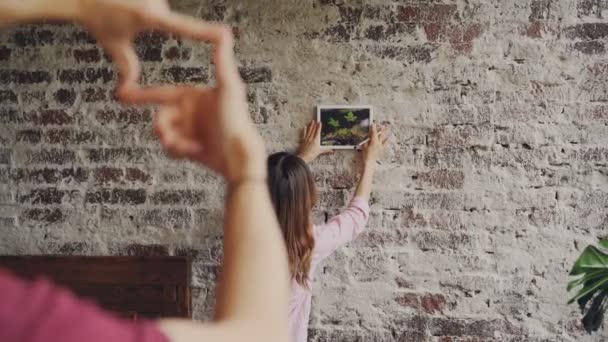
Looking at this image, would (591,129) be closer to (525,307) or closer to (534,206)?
(534,206)

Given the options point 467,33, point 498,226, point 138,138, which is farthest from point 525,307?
point 138,138

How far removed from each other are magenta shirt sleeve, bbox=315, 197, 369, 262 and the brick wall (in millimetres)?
134

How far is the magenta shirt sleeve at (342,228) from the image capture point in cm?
185

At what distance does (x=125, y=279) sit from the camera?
215 centimetres

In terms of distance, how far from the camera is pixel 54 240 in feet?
7.29

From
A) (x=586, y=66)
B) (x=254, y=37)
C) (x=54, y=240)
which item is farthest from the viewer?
(x=54, y=240)

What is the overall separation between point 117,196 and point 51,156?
0.32 meters

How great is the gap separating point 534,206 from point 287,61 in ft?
3.54

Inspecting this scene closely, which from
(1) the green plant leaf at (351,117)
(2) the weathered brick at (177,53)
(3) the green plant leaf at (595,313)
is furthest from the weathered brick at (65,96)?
(3) the green plant leaf at (595,313)

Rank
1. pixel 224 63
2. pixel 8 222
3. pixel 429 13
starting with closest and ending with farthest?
pixel 224 63
pixel 429 13
pixel 8 222

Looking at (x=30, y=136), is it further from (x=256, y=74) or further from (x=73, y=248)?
(x=256, y=74)

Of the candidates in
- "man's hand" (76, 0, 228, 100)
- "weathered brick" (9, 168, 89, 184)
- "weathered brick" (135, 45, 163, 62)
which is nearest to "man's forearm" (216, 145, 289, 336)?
"man's hand" (76, 0, 228, 100)

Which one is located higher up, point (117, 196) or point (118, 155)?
point (118, 155)

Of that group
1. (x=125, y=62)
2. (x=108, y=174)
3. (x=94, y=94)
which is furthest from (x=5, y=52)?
(x=125, y=62)
